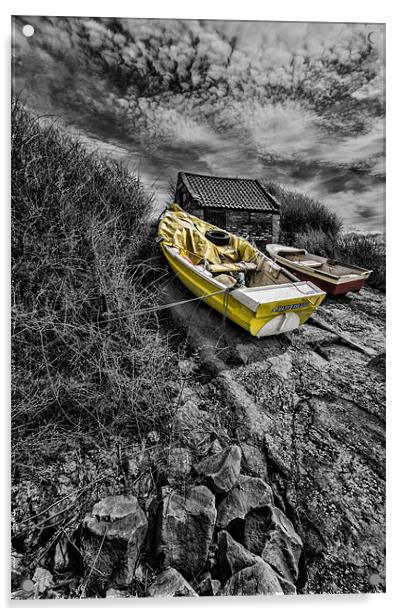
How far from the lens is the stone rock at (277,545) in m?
1.50

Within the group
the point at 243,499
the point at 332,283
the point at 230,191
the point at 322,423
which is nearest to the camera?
the point at 243,499

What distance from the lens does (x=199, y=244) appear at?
3.18m

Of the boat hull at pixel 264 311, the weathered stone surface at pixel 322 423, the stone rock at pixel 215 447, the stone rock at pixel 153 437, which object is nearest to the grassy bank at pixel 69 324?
the stone rock at pixel 153 437

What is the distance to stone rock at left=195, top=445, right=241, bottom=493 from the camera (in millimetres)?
1616

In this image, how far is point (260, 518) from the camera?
5.08ft

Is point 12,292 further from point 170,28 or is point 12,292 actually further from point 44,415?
point 170,28

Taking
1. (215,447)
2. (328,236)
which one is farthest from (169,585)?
(328,236)

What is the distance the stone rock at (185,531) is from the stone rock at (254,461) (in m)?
0.26

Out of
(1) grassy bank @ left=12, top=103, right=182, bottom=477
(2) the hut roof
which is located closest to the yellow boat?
(2) the hut roof

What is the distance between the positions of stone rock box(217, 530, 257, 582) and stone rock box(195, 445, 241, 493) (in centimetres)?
22

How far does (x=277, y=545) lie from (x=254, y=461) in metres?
0.37

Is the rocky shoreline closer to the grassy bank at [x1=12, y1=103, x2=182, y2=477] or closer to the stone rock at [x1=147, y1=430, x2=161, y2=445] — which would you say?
the stone rock at [x1=147, y1=430, x2=161, y2=445]

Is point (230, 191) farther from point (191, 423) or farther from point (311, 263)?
point (191, 423)

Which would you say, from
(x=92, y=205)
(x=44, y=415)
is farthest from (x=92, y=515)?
(x=92, y=205)
